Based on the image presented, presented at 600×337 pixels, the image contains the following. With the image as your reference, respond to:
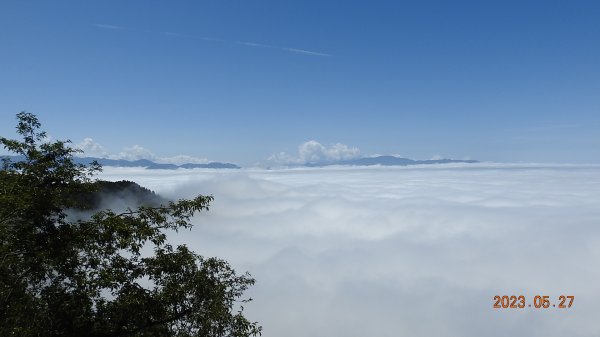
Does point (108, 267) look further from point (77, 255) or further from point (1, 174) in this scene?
point (1, 174)

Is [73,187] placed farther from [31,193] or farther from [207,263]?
[207,263]

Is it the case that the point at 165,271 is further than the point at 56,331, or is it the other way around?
the point at 165,271

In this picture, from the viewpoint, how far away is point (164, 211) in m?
15.4

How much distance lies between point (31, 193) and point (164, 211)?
4.95 meters

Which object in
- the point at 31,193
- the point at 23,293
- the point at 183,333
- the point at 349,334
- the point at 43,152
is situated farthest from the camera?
the point at 349,334

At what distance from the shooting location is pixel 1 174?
14.0 meters

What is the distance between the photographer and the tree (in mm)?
12352

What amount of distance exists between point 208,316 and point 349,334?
20981 centimetres

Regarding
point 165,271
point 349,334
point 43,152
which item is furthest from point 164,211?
point 349,334

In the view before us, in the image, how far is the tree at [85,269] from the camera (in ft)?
40.5

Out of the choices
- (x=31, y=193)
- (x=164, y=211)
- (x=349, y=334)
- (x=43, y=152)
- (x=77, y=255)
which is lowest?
(x=349, y=334)

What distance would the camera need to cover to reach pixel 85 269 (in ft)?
46.0

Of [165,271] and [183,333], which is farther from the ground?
[165,271]

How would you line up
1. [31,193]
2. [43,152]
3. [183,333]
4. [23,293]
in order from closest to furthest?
[23,293]
[31,193]
[183,333]
[43,152]
